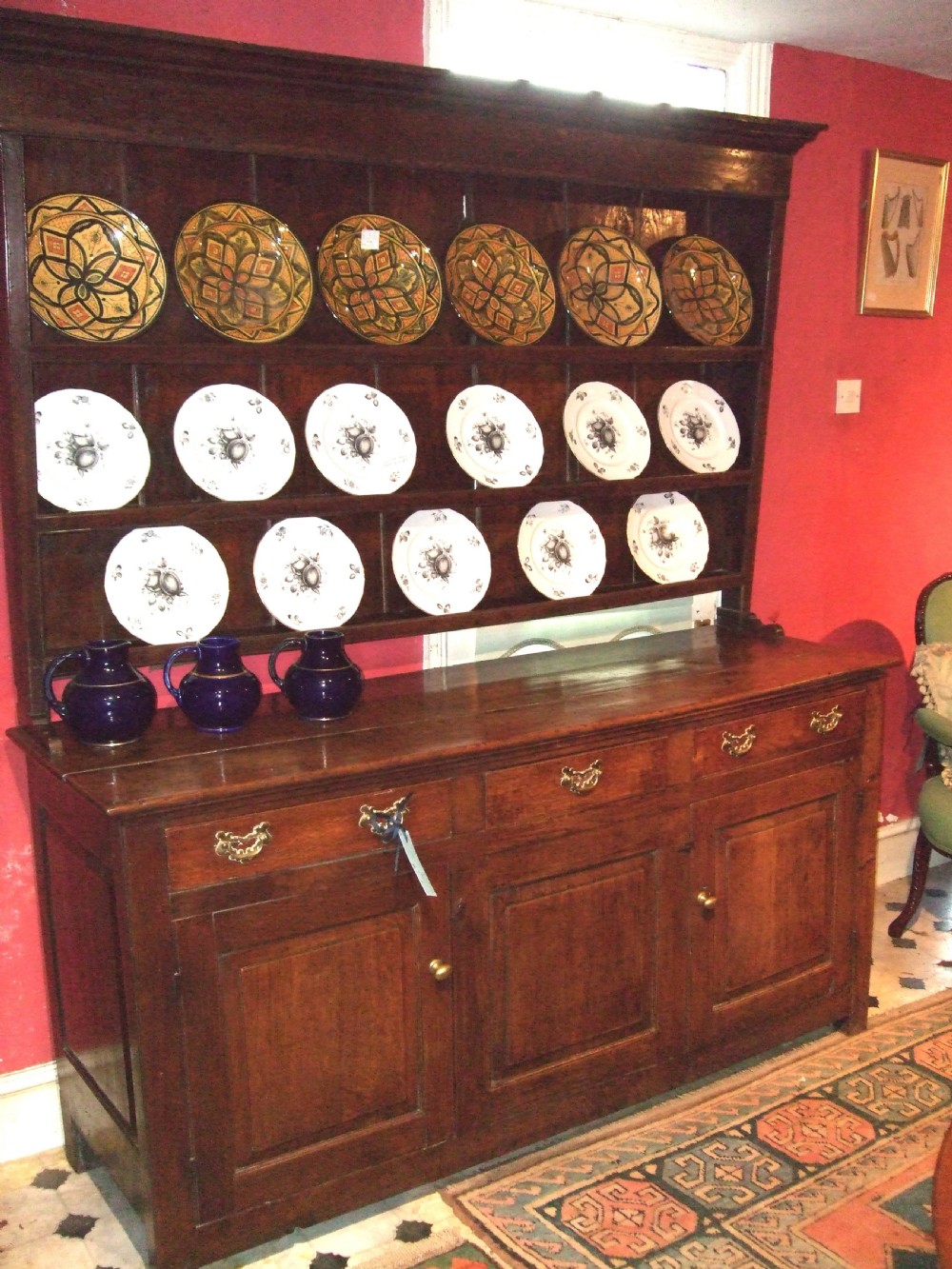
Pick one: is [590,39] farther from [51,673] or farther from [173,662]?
[51,673]

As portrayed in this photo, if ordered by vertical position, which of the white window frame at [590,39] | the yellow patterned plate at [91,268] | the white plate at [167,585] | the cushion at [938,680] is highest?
the white window frame at [590,39]

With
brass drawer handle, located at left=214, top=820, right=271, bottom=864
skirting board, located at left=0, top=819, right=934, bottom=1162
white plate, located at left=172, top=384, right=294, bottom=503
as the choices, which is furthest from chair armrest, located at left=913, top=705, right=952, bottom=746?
skirting board, located at left=0, top=819, right=934, bottom=1162

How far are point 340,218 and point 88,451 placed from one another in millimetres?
694

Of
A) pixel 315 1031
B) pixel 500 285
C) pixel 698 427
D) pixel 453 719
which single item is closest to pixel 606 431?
pixel 698 427

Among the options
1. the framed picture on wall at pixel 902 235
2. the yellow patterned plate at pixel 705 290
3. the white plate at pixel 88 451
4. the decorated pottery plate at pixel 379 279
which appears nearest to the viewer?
the white plate at pixel 88 451

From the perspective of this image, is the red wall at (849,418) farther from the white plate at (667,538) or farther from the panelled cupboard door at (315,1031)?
the panelled cupboard door at (315,1031)

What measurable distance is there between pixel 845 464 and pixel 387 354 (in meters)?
1.64

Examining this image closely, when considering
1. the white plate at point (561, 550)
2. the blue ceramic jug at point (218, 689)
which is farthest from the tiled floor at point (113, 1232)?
the white plate at point (561, 550)

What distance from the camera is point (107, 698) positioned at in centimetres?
195

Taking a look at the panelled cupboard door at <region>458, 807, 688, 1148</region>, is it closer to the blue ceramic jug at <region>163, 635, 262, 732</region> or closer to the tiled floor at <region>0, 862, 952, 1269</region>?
the tiled floor at <region>0, 862, 952, 1269</region>

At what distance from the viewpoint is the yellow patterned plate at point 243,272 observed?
7.04 ft

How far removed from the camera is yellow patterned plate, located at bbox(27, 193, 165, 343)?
2.00m

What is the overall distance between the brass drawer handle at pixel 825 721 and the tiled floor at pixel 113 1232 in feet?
3.98

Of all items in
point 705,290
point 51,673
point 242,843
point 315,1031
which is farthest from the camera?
point 705,290
